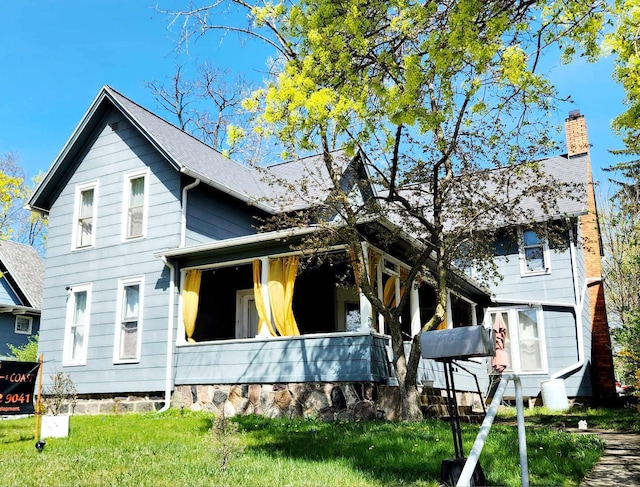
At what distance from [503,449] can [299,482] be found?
8.00 feet

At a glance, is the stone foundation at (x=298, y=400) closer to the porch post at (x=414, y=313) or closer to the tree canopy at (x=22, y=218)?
the porch post at (x=414, y=313)

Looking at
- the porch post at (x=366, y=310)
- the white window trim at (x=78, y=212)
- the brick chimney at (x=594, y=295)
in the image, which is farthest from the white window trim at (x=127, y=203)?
the brick chimney at (x=594, y=295)

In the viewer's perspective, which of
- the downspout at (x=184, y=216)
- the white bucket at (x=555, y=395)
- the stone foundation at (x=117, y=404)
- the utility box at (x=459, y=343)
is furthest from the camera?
the white bucket at (x=555, y=395)

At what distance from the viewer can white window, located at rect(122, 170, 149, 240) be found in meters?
13.6

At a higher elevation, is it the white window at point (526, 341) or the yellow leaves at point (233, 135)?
the yellow leaves at point (233, 135)

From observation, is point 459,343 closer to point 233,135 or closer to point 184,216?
point 233,135

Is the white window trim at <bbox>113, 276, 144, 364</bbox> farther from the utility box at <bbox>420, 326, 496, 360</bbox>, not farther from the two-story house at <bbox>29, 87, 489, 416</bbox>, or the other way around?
the utility box at <bbox>420, 326, 496, 360</bbox>

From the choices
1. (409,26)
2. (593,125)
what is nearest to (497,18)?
(409,26)

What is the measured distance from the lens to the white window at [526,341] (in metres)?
16.7

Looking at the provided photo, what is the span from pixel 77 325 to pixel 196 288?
344cm

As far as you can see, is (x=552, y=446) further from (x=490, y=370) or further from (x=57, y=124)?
(x=57, y=124)

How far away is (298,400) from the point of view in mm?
10672

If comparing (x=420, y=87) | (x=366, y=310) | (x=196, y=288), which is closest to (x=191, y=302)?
(x=196, y=288)

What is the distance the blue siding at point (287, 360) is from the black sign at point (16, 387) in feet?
12.0
